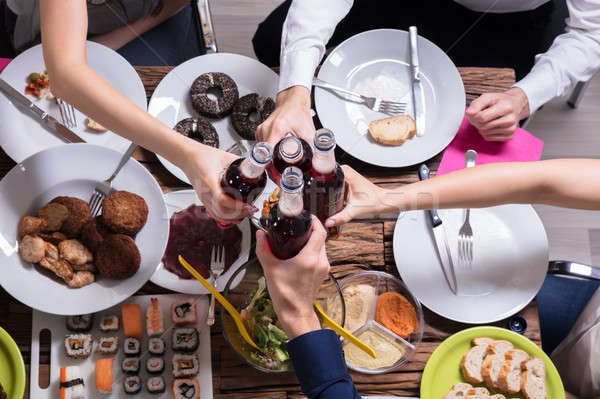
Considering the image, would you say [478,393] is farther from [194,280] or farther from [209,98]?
[209,98]

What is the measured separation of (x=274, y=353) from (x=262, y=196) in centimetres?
41

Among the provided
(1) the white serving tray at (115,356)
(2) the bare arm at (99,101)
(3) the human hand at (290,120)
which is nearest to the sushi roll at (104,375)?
(1) the white serving tray at (115,356)

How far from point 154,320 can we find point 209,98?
63cm

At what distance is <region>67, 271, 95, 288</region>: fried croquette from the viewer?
48.1 inches

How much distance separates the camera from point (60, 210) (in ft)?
4.12

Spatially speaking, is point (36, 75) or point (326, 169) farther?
point (36, 75)

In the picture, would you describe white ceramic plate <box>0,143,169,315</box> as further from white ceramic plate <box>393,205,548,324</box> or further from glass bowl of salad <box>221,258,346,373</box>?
white ceramic plate <box>393,205,548,324</box>

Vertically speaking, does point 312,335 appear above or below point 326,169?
below

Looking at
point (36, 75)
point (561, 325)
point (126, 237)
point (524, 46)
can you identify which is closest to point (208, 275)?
point (126, 237)

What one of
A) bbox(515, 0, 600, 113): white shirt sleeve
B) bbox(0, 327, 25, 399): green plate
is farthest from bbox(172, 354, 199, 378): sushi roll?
bbox(515, 0, 600, 113): white shirt sleeve

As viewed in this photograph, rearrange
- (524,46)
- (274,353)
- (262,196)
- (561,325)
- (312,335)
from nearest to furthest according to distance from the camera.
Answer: (312,335) → (274,353) → (262,196) → (561,325) → (524,46)

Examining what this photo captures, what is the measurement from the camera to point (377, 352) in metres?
1.29

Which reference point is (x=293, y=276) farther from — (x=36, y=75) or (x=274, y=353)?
(x=36, y=75)

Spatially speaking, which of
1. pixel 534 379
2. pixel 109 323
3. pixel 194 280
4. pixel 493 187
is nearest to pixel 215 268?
pixel 194 280
